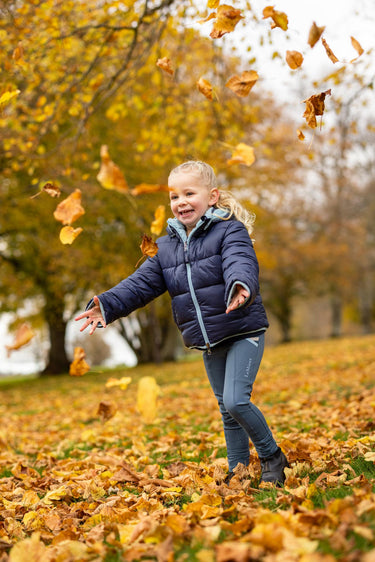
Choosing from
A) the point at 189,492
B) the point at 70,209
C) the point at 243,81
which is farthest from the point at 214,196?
the point at 189,492

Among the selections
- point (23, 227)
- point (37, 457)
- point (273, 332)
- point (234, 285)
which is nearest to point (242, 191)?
point (23, 227)

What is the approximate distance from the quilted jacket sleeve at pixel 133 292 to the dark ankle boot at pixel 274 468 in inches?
Answer: 46.5

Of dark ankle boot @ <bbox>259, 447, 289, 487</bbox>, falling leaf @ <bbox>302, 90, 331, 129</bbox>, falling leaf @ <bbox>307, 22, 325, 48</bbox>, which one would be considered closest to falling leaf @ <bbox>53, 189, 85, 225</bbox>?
falling leaf @ <bbox>302, 90, 331, 129</bbox>

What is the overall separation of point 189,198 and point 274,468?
1653 mm

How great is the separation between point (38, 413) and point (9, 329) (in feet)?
44.3

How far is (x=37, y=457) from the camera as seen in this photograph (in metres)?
4.73

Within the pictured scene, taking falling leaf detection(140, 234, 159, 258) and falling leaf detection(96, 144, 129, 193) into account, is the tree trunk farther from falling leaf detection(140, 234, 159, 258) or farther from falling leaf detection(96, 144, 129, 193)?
falling leaf detection(96, 144, 129, 193)

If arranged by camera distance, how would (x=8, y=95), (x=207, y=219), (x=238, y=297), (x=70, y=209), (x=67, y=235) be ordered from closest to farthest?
(x=238, y=297) → (x=207, y=219) → (x=70, y=209) → (x=67, y=235) → (x=8, y=95)

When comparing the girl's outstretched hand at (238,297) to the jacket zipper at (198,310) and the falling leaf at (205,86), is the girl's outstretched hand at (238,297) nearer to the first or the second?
the jacket zipper at (198,310)

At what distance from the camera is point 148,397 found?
3.31 meters

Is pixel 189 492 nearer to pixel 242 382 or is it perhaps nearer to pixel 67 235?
pixel 242 382

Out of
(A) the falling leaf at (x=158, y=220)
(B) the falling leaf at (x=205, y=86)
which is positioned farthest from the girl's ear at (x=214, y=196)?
(B) the falling leaf at (x=205, y=86)

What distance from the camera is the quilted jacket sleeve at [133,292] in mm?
3072

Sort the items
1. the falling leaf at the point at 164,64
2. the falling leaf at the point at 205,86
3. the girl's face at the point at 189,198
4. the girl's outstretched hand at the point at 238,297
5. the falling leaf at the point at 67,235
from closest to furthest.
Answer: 1. the girl's outstretched hand at the point at 238,297
2. the girl's face at the point at 189,198
3. the falling leaf at the point at 67,235
4. the falling leaf at the point at 205,86
5. the falling leaf at the point at 164,64
